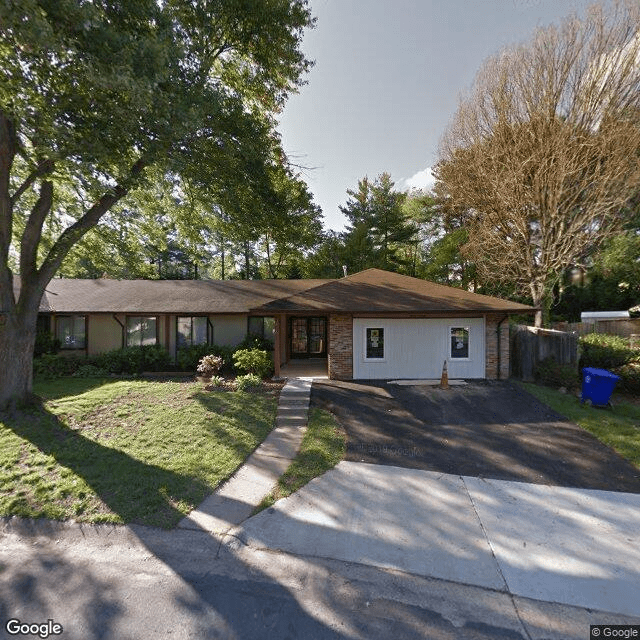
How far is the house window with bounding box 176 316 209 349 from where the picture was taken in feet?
44.3

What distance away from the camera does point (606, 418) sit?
7598 millimetres

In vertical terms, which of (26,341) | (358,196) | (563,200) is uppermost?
(358,196)

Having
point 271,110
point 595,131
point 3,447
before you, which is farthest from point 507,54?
point 3,447

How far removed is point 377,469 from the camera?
210 inches

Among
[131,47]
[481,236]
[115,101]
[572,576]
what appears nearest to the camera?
[572,576]

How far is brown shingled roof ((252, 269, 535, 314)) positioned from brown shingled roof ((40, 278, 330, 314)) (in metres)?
2.62

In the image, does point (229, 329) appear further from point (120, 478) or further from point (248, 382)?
point (120, 478)

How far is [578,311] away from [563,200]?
13.5 m

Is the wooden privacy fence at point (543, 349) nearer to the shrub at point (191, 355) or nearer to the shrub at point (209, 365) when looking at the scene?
the shrub at point (209, 365)

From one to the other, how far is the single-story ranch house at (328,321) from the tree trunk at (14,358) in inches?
207

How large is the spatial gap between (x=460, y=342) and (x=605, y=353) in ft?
16.5

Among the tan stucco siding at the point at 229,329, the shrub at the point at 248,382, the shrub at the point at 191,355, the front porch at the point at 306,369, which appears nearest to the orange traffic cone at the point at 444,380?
the front porch at the point at 306,369

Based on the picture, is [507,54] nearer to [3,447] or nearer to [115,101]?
[115,101]

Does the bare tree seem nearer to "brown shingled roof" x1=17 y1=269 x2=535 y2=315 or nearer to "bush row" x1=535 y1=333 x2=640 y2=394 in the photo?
"bush row" x1=535 y1=333 x2=640 y2=394
